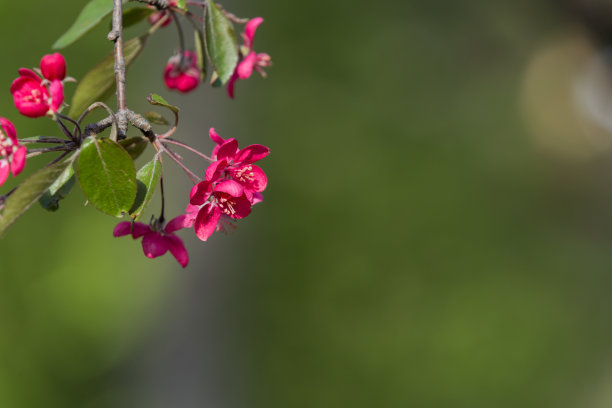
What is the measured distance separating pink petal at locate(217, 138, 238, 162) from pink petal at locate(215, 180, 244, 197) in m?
0.03

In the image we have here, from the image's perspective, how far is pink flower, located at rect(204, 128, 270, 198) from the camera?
79cm

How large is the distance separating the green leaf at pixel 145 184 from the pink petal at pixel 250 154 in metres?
0.10

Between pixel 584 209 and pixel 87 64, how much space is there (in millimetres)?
5816

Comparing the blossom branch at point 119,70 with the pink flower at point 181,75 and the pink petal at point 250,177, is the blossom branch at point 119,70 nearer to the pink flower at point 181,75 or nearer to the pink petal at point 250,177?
the pink petal at point 250,177

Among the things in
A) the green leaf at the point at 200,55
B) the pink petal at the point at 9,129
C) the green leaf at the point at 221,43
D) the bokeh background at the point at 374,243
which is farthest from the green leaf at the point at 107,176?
the bokeh background at the point at 374,243

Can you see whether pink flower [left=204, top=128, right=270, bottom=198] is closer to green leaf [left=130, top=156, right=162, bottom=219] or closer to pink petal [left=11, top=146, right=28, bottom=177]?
green leaf [left=130, top=156, right=162, bottom=219]

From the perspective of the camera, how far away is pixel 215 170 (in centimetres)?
79

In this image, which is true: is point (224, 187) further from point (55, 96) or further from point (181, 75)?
point (181, 75)

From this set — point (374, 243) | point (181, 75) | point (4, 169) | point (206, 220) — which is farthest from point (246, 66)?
point (374, 243)

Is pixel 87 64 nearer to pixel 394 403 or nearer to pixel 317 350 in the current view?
pixel 317 350

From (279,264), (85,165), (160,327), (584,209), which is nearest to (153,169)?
(85,165)

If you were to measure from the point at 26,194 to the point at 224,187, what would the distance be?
207 millimetres

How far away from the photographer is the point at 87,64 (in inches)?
243


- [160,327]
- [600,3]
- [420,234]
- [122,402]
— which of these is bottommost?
[122,402]
